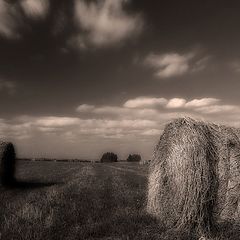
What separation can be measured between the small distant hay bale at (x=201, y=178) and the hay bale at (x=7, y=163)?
1117cm

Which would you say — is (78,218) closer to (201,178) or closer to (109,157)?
(201,178)

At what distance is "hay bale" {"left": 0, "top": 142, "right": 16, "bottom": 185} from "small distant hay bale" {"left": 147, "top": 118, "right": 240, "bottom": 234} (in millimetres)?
11168

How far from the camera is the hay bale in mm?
19808

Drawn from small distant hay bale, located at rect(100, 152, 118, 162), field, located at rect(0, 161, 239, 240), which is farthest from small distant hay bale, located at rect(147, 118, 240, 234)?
small distant hay bale, located at rect(100, 152, 118, 162)

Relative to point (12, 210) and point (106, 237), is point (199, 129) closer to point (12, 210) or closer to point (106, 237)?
point (106, 237)

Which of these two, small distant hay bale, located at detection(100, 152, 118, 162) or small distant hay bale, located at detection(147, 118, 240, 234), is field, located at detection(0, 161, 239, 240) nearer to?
small distant hay bale, located at detection(147, 118, 240, 234)

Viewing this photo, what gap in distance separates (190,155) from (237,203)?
1.66 metres

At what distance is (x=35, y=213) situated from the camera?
35.1ft

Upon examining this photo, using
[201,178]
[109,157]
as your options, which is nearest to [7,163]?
[201,178]

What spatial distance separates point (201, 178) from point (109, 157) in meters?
61.3

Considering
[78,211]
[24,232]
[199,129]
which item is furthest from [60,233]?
[199,129]

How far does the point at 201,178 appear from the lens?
9.51m

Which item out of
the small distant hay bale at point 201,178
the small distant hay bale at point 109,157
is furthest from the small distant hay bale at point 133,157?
the small distant hay bale at point 201,178

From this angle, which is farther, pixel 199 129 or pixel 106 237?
pixel 199 129
